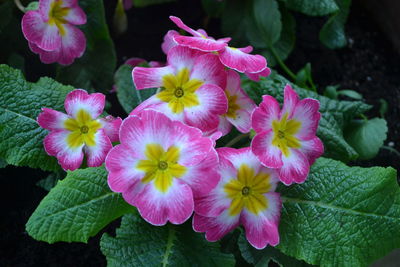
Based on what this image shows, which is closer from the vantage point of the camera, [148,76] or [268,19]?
[148,76]

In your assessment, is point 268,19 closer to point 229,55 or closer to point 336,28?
point 336,28

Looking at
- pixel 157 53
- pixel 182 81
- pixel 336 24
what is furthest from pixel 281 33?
pixel 182 81

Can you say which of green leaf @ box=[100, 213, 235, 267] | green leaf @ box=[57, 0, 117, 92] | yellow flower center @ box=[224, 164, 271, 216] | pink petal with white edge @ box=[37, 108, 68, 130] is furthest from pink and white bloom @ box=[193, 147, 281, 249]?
green leaf @ box=[57, 0, 117, 92]

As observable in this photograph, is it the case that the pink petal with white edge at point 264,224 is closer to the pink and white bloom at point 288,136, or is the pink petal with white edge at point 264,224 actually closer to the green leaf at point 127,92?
the pink and white bloom at point 288,136

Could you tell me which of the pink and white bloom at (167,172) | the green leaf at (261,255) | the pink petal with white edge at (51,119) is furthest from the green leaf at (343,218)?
the pink petal with white edge at (51,119)

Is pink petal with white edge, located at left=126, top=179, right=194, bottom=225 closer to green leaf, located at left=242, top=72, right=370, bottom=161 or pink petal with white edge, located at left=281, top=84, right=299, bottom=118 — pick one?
pink petal with white edge, located at left=281, top=84, right=299, bottom=118

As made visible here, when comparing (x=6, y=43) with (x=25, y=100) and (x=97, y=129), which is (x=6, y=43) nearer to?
(x=25, y=100)

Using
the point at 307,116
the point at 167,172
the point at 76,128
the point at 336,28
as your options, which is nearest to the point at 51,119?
the point at 76,128
